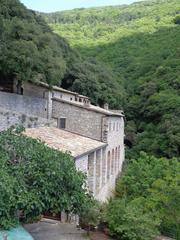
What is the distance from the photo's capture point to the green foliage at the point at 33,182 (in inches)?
388

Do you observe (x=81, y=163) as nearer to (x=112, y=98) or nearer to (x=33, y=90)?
(x=33, y=90)

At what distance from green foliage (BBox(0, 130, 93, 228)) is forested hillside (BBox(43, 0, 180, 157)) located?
34.4 meters

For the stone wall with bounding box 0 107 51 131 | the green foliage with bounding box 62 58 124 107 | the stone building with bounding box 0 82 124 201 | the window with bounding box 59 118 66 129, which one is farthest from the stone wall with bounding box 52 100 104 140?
the green foliage with bounding box 62 58 124 107

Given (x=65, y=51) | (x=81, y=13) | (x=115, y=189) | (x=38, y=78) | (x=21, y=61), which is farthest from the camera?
(x=81, y=13)

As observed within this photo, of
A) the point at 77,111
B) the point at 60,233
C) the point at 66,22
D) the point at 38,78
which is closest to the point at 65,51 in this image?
the point at 38,78

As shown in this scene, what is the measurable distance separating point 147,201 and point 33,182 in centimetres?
1290

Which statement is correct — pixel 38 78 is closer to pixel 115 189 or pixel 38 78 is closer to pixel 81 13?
pixel 115 189

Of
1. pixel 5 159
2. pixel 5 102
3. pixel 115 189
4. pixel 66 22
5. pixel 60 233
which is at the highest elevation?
pixel 66 22

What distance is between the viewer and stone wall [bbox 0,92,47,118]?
74.5 ft

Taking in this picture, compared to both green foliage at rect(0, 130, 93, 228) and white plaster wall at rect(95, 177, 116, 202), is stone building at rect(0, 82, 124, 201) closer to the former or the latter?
white plaster wall at rect(95, 177, 116, 202)

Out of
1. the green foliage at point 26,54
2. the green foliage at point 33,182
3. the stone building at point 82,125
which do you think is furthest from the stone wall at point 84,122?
the green foliage at point 33,182

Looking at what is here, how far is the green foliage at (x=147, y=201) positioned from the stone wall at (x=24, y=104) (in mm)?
7722

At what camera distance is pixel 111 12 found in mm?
123000

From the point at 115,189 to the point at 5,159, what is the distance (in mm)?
19225
